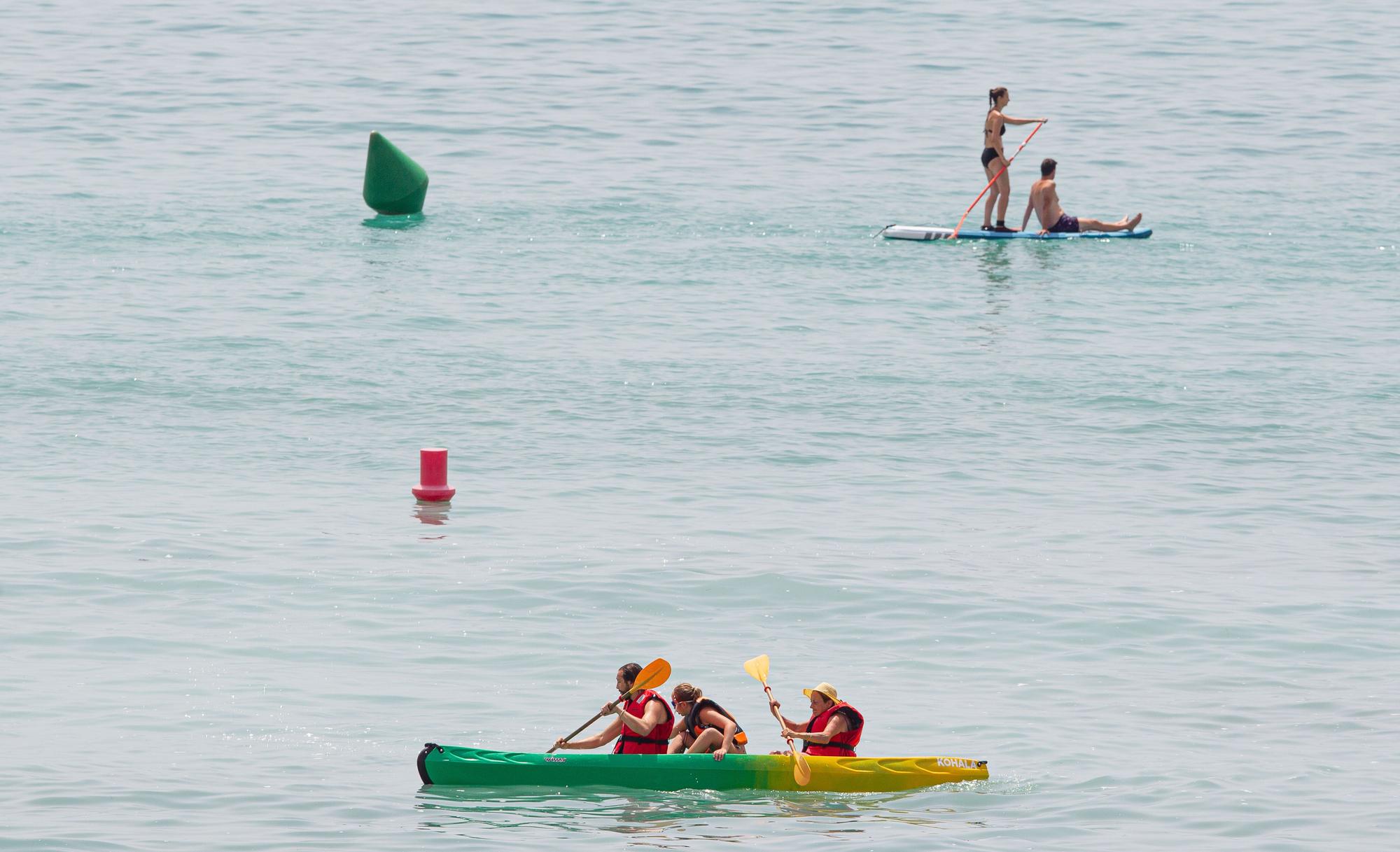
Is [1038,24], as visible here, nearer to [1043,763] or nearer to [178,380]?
[178,380]

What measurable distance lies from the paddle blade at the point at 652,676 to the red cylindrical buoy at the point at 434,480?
5.22 meters

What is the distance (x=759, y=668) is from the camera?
41.1 feet

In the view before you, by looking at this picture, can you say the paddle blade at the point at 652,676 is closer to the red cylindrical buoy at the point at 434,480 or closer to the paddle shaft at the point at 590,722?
the paddle shaft at the point at 590,722

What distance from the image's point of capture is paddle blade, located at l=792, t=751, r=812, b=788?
11.6m

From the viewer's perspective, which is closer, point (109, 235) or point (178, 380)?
point (178, 380)

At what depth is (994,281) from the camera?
28.2 metres

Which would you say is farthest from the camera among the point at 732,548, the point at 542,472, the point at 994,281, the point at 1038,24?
the point at 1038,24

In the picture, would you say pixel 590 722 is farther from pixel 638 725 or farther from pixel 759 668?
pixel 759 668

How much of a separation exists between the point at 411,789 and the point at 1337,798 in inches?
218

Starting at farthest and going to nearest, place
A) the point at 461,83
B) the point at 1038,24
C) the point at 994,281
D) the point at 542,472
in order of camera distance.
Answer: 1. the point at 1038,24
2. the point at 461,83
3. the point at 994,281
4. the point at 542,472

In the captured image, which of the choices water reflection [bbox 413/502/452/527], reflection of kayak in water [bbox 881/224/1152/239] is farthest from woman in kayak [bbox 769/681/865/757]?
reflection of kayak in water [bbox 881/224/1152/239]

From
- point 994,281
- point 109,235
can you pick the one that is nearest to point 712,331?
point 994,281

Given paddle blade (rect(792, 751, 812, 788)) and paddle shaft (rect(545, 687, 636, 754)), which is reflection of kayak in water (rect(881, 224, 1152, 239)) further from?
paddle blade (rect(792, 751, 812, 788))

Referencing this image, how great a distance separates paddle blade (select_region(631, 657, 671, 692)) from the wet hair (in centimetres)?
15
